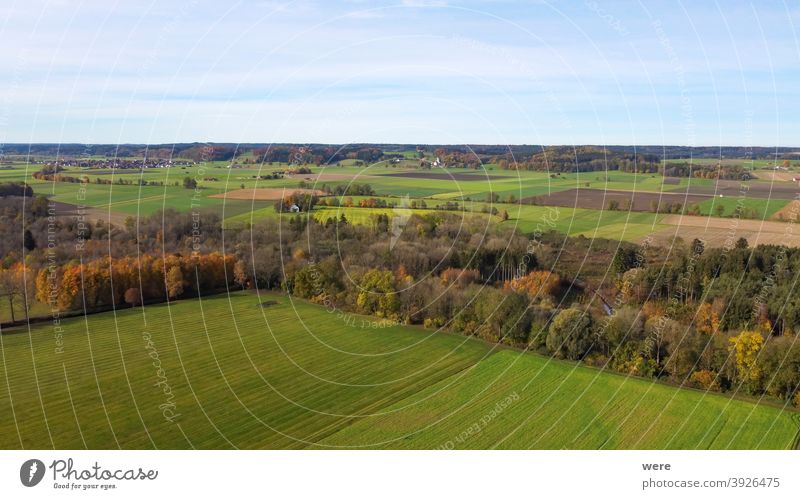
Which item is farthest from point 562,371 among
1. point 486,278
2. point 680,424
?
point 486,278

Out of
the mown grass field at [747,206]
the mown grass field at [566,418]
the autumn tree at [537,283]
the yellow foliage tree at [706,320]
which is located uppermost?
the mown grass field at [747,206]

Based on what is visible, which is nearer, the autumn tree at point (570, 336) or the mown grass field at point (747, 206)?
the autumn tree at point (570, 336)

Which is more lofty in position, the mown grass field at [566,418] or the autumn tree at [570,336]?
the autumn tree at [570,336]

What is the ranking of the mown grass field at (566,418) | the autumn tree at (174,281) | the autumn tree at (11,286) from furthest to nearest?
the autumn tree at (174,281)
the autumn tree at (11,286)
the mown grass field at (566,418)

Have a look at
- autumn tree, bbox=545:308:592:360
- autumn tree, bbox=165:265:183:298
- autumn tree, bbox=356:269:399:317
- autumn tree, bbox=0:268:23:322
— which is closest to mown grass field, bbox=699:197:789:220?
autumn tree, bbox=545:308:592:360

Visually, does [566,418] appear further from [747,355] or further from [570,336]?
[747,355]
